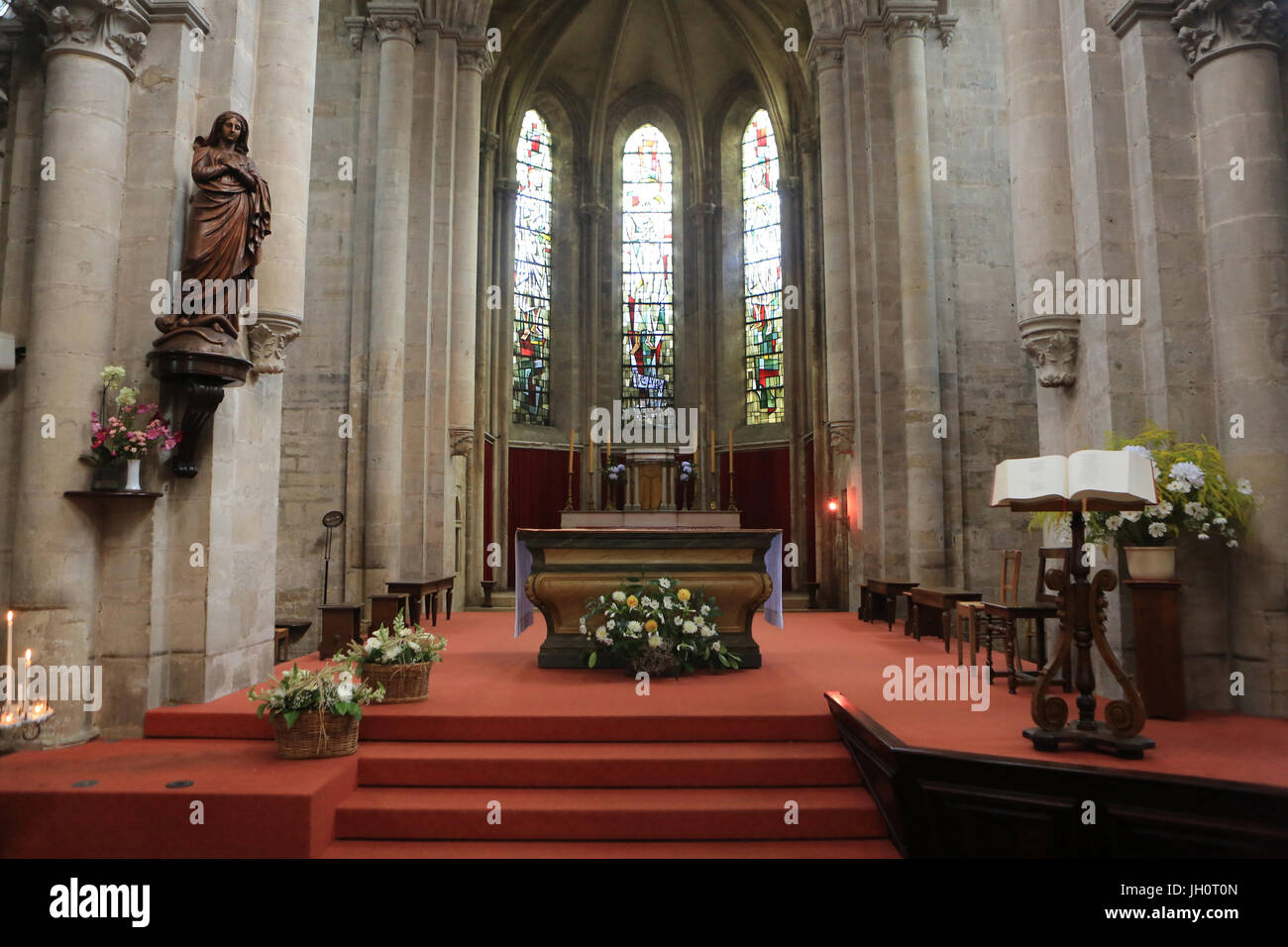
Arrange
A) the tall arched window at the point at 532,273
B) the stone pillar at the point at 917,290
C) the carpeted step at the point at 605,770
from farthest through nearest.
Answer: the tall arched window at the point at 532,273 → the stone pillar at the point at 917,290 → the carpeted step at the point at 605,770

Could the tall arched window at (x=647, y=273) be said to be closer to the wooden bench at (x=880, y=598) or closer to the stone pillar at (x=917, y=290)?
the stone pillar at (x=917, y=290)

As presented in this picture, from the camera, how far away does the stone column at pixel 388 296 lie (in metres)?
12.9

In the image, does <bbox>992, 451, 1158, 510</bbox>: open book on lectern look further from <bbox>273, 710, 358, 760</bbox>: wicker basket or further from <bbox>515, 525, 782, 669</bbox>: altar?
<bbox>273, 710, 358, 760</bbox>: wicker basket

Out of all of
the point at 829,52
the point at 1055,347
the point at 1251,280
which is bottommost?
the point at 1055,347

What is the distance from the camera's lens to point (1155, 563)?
586 cm

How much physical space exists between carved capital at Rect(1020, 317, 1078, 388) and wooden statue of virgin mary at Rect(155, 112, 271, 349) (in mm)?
5996

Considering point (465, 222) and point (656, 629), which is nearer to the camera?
point (656, 629)

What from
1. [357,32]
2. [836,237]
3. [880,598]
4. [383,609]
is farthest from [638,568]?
[357,32]

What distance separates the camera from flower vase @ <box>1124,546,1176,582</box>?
19.2ft

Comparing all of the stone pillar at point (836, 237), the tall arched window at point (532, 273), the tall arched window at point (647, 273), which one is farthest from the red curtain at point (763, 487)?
the stone pillar at point (836, 237)

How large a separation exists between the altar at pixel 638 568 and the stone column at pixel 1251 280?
3.69 m

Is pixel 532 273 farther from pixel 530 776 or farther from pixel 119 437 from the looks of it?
pixel 530 776

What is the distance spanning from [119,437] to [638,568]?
4.25 metres

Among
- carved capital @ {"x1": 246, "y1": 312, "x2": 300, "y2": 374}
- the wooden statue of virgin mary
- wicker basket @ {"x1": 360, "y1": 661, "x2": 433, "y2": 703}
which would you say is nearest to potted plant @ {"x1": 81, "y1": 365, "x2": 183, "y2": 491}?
the wooden statue of virgin mary
